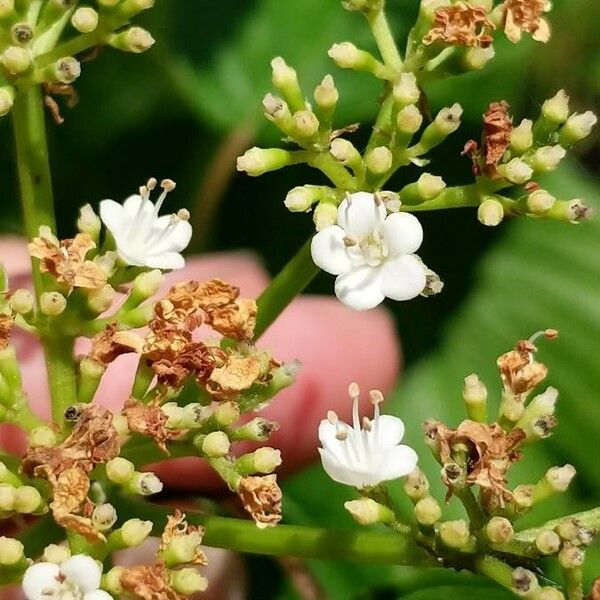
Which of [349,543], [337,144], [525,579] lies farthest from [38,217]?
[525,579]

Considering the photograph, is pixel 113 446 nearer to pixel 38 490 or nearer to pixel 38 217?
pixel 38 490

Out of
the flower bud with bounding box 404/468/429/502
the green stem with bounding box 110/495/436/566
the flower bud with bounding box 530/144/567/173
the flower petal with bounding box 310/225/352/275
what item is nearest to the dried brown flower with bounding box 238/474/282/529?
the green stem with bounding box 110/495/436/566

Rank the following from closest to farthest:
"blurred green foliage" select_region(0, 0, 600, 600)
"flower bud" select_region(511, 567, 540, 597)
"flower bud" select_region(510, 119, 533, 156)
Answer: "flower bud" select_region(511, 567, 540, 597) → "flower bud" select_region(510, 119, 533, 156) → "blurred green foliage" select_region(0, 0, 600, 600)

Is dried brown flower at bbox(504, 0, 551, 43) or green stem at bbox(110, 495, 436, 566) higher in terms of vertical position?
dried brown flower at bbox(504, 0, 551, 43)

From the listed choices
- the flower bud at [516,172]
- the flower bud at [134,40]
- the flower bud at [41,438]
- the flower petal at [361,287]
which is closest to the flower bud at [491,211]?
the flower bud at [516,172]

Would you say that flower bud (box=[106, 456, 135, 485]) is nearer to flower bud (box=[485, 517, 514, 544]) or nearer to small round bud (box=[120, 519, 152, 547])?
small round bud (box=[120, 519, 152, 547])

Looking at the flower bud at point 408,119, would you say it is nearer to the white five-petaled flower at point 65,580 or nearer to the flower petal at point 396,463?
the flower petal at point 396,463

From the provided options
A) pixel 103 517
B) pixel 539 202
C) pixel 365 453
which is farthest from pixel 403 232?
pixel 103 517
